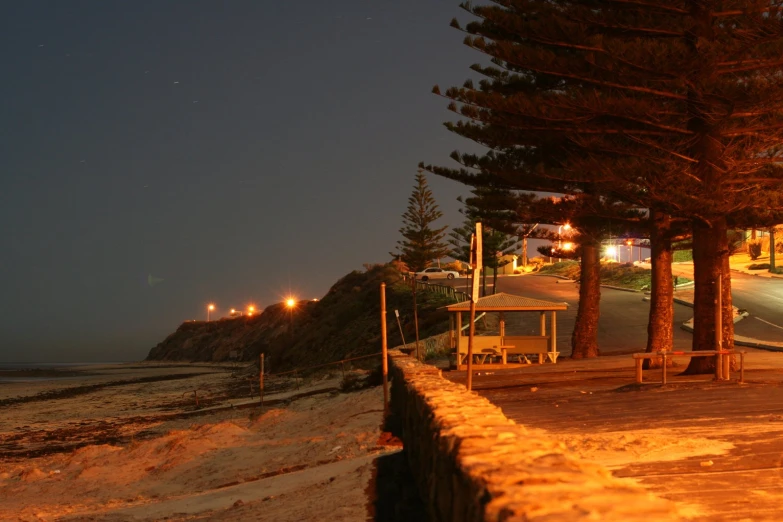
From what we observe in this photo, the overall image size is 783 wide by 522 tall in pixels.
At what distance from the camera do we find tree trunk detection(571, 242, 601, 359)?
20.3 metres

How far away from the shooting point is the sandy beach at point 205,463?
9.50 meters

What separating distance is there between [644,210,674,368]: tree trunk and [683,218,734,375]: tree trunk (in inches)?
80.3

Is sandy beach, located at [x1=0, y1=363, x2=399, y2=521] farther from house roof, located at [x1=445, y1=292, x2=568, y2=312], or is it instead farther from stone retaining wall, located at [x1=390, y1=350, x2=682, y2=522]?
house roof, located at [x1=445, y1=292, x2=568, y2=312]

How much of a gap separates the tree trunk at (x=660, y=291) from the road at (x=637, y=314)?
524cm

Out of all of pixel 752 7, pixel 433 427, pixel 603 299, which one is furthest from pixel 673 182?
pixel 603 299

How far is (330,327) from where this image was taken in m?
49.6

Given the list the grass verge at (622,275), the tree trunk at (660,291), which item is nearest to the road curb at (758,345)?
the tree trunk at (660,291)

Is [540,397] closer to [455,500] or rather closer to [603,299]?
[455,500]

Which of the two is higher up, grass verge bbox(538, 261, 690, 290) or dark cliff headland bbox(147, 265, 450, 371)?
grass verge bbox(538, 261, 690, 290)

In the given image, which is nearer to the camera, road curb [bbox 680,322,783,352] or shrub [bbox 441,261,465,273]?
road curb [bbox 680,322,783,352]

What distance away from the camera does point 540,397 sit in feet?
39.3

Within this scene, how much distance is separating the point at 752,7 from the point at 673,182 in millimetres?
3278

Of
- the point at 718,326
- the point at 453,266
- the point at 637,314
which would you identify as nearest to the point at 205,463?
the point at 718,326

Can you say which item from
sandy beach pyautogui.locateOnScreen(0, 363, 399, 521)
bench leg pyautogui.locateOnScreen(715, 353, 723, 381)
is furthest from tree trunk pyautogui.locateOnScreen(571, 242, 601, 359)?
bench leg pyautogui.locateOnScreen(715, 353, 723, 381)
